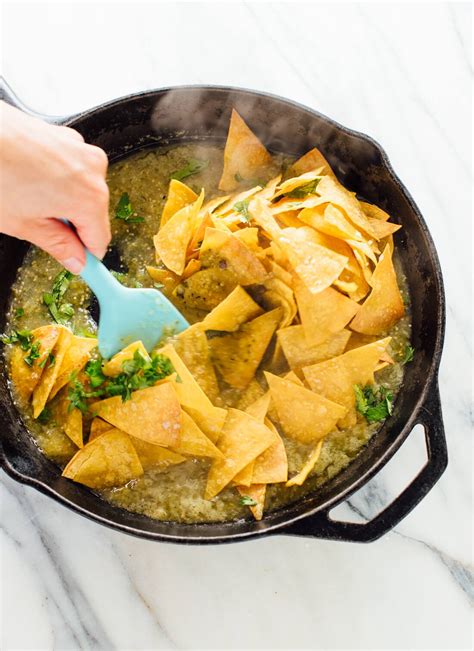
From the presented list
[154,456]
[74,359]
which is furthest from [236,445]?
[74,359]

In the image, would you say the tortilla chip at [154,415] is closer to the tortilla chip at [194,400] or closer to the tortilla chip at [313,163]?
the tortilla chip at [194,400]

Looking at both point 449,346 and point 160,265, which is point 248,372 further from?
point 449,346

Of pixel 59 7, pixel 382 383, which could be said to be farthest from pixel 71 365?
pixel 59 7

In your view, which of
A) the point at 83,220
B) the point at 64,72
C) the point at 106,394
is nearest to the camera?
the point at 83,220

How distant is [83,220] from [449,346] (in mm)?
1142

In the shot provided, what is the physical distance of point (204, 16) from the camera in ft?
7.59

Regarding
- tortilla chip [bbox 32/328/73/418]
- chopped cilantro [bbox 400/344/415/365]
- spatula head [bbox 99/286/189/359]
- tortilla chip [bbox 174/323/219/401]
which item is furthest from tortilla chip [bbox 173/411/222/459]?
chopped cilantro [bbox 400/344/415/365]

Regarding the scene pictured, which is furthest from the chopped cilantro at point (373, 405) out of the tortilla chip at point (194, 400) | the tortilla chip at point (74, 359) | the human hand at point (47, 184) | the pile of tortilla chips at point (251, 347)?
the human hand at point (47, 184)

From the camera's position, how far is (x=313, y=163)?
2.12 m

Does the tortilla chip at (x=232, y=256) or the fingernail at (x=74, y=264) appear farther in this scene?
the tortilla chip at (x=232, y=256)

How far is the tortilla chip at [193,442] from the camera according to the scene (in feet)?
6.15

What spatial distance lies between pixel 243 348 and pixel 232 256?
239 millimetres

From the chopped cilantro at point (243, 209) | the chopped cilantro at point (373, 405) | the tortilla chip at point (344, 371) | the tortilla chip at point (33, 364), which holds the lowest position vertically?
the tortilla chip at point (33, 364)

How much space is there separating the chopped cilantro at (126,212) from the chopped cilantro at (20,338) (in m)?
0.41
